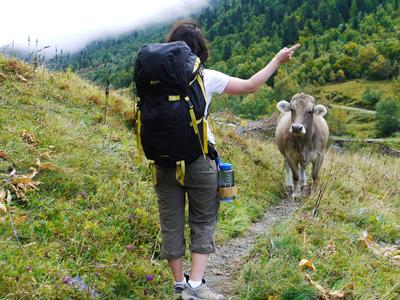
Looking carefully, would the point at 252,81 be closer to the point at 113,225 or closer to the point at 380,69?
the point at 113,225

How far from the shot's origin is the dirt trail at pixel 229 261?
4758 mm

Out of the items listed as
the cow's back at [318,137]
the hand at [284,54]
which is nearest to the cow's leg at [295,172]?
the cow's back at [318,137]

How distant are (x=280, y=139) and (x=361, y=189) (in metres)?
2.25

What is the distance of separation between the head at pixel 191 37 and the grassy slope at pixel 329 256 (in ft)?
7.34

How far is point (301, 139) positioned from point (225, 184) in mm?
6193

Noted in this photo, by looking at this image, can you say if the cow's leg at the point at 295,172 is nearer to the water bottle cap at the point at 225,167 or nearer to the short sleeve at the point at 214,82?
the water bottle cap at the point at 225,167

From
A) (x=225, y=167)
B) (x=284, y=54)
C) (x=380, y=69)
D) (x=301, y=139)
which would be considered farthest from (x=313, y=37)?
(x=225, y=167)

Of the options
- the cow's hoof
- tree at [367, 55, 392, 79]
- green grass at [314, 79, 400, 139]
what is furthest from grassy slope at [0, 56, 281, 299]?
tree at [367, 55, 392, 79]

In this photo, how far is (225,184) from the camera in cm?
396

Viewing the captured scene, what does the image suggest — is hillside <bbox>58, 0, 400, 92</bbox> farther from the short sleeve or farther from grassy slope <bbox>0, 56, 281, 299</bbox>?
the short sleeve

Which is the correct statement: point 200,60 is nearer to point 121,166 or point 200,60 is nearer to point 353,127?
point 121,166

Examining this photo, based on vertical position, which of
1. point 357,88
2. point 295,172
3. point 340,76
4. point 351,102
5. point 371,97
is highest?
point 295,172

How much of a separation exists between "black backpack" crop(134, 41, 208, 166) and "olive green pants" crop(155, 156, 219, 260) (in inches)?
10.1

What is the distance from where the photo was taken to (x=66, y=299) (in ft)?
11.9
